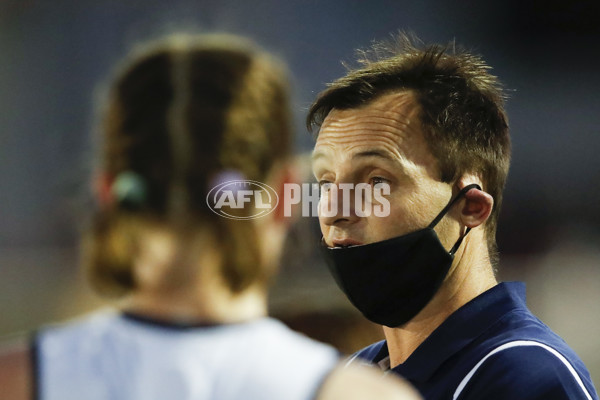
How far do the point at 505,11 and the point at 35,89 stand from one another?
1.09m

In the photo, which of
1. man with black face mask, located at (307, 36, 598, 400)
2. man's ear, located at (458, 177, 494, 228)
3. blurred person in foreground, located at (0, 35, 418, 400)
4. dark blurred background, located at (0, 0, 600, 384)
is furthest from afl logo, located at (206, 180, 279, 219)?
man's ear, located at (458, 177, 494, 228)

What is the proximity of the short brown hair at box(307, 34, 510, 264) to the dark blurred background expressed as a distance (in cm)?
8

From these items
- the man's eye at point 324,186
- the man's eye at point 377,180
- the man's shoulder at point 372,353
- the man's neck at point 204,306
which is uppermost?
the man's eye at point 377,180

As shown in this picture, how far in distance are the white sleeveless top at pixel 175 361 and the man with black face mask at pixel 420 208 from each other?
1.58 ft

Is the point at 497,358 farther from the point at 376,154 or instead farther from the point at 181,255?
the point at 181,255

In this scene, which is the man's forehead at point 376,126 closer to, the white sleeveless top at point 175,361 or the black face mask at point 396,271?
the black face mask at point 396,271

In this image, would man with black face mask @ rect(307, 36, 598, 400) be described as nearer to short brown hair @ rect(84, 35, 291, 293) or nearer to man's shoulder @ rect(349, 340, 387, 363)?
man's shoulder @ rect(349, 340, 387, 363)

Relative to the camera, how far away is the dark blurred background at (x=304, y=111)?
1068 millimetres

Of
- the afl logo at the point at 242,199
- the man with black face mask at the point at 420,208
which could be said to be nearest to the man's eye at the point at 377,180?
the man with black face mask at the point at 420,208

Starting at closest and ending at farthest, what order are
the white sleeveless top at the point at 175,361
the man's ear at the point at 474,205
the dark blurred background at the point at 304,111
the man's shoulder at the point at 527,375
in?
the white sleeveless top at the point at 175,361, the man's shoulder at the point at 527,375, the dark blurred background at the point at 304,111, the man's ear at the point at 474,205

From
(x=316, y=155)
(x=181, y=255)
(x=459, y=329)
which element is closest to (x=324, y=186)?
(x=316, y=155)

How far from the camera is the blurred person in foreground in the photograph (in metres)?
0.66

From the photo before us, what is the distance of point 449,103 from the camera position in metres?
1.16

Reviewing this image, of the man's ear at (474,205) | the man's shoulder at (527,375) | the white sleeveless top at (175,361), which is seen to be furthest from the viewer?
the man's ear at (474,205)
